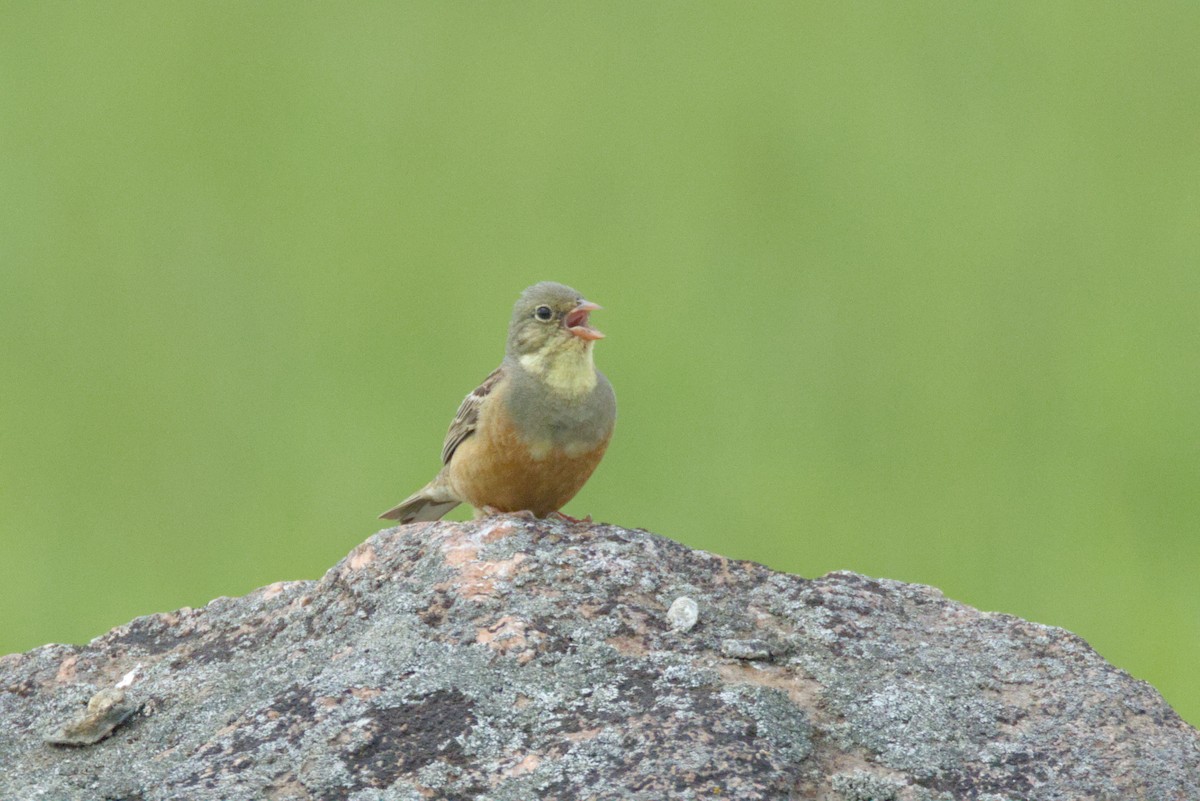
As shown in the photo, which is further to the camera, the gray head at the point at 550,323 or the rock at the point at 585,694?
the gray head at the point at 550,323

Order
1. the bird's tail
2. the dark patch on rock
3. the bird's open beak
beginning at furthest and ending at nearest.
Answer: the bird's tail
the bird's open beak
the dark patch on rock

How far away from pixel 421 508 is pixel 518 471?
97 centimetres

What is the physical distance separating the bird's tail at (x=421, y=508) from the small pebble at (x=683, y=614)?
2350mm

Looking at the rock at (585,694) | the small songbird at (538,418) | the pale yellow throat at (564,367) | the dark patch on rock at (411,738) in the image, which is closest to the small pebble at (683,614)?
the rock at (585,694)

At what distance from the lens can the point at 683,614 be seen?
3.27 meters

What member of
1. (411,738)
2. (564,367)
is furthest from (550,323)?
(411,738)

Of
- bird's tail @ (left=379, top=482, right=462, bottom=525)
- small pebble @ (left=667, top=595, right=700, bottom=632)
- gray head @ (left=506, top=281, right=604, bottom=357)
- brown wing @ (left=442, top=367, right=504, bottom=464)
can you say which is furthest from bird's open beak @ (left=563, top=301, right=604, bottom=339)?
small pebble @ (left=667, top=595, right=700, bottom=632)

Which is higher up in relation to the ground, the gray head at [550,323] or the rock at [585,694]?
the gray head at [550,323]

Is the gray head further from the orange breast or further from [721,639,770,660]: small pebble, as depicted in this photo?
[721,639,770,660]: small pebble

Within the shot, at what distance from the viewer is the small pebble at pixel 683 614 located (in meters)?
3.24

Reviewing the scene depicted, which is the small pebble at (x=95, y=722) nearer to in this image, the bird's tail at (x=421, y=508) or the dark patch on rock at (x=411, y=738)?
the dark patch on rock at (x=411, y=738)

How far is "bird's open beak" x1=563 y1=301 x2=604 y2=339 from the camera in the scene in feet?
16.8

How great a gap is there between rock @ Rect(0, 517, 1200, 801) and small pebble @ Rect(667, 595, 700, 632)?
0.06 ft

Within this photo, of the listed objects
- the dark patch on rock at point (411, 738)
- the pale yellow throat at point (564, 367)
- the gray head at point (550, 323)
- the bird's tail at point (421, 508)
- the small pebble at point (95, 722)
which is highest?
the gray head at point (550, 323)
